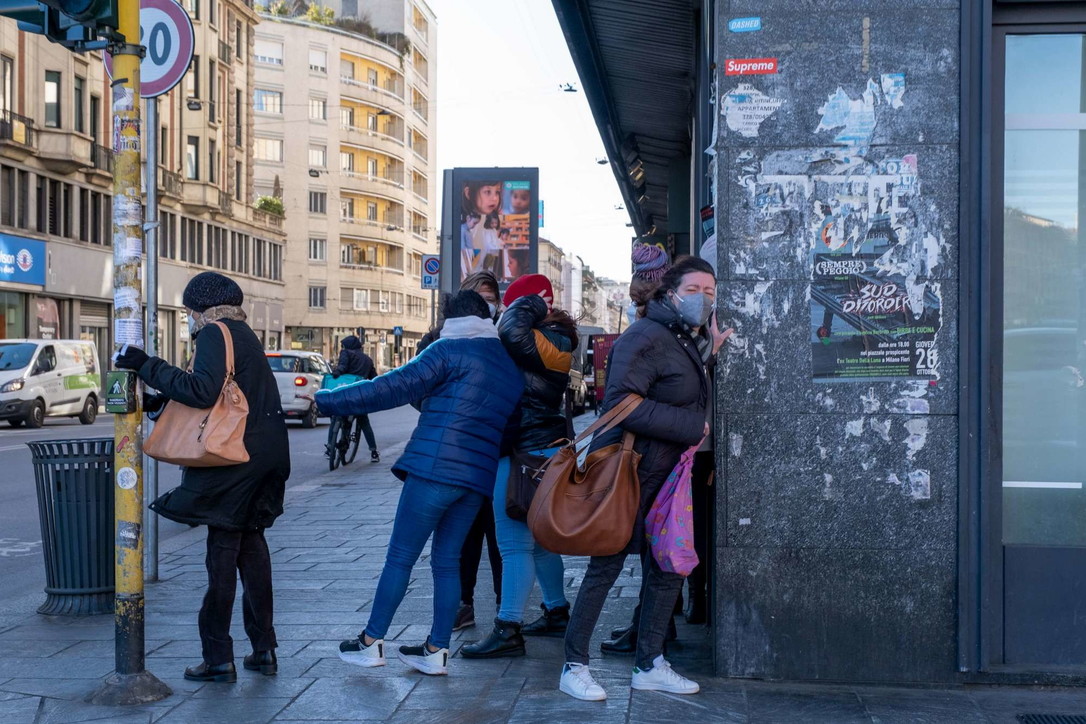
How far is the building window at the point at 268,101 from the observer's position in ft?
263

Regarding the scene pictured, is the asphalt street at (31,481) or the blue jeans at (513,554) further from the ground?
the blue jeans at (513,554)

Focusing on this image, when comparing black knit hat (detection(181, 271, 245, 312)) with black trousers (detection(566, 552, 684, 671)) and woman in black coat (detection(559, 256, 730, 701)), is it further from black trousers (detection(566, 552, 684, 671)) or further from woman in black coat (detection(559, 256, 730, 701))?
black trousers (detection(566, 552, 684, 671))

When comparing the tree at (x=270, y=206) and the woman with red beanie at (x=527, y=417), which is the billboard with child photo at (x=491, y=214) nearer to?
the woman with red beanie at (x=527, y=417)

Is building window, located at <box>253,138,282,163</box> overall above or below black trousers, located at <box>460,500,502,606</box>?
above

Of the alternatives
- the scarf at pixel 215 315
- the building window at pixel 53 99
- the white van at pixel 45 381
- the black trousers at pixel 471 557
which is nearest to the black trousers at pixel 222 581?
the scarf at pixel 215 315

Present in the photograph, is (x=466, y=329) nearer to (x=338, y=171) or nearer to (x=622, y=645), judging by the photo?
(x=622, y=645)

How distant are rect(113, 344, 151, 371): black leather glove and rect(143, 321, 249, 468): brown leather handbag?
0.30m

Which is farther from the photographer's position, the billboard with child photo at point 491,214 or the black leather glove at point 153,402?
the billboard with child photo at point 491,214

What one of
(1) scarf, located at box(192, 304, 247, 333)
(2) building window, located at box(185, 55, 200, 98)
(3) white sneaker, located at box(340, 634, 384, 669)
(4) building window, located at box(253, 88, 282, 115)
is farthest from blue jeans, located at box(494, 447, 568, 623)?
(4) building window, located at box(253, 88, 282, 115)

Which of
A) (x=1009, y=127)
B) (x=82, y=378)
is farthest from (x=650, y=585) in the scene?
(x=82, y=378)

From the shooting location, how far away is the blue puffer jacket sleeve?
5.44m

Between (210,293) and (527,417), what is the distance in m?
1.62

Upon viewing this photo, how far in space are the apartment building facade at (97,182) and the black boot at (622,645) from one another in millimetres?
35323

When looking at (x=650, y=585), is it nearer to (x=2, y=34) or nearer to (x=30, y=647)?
(x=30, y=647)
